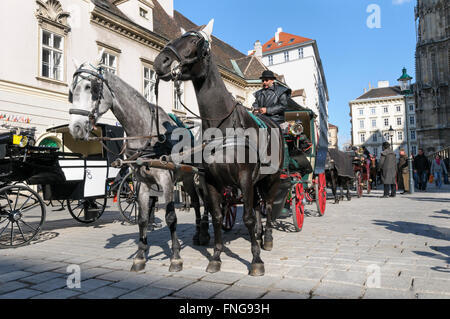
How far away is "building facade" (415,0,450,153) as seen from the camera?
4491 cm

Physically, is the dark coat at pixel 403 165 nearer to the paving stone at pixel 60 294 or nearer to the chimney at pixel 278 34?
the paving stone at pixel 60 294

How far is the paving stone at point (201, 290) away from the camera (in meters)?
2.78

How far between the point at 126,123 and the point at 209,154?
1.27 meters

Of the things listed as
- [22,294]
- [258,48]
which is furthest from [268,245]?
[258,48]

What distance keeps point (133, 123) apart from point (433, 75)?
53.8 m

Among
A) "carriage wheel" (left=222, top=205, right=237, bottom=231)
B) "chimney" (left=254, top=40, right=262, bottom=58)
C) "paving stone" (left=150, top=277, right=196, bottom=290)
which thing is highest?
"chimney" (left=254, top=40, right=262, bottom=58)

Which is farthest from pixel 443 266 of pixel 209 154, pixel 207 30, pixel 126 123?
pixel 126 123

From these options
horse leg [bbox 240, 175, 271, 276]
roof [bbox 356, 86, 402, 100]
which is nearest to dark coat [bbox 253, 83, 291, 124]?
horse leg [bbox 240, 175, 271, 276]

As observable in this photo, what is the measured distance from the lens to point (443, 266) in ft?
11.2

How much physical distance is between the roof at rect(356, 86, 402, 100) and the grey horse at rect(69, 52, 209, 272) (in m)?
88.0

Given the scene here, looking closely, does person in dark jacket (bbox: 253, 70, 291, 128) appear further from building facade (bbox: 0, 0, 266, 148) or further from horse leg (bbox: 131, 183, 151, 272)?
building facade (bbox: 0, 0, 266, 148)

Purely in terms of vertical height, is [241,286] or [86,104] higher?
[86,104]

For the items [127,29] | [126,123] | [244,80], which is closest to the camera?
[126,123]
